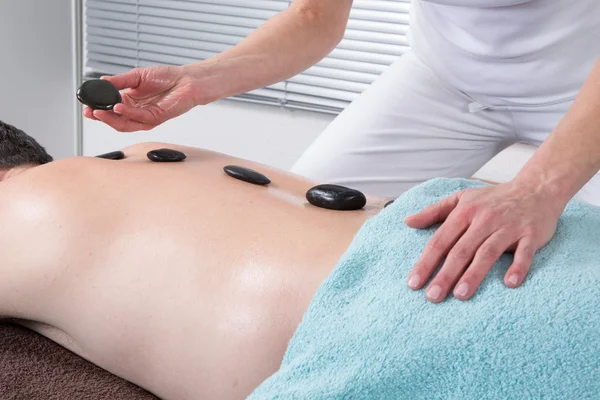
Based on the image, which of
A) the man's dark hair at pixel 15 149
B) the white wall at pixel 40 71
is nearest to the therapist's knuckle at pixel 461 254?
the man's dark hair at pixel 15 149

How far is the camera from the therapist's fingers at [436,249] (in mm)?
815

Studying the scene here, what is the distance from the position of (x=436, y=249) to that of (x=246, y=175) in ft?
1.30

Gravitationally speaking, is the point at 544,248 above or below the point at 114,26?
above

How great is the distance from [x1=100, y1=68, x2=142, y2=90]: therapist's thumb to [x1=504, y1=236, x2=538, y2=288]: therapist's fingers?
30.8 inches

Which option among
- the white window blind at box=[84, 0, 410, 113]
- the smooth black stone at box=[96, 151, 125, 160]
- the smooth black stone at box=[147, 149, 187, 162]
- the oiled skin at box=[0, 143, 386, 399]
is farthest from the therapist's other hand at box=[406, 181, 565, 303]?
the white window blind at box=[84, 0, 410, 113]

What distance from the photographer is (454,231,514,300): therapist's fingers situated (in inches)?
31.2

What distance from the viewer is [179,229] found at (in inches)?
40.1

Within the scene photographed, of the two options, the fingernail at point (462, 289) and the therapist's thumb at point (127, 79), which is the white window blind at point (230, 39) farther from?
the fingernail at point (462, 289)

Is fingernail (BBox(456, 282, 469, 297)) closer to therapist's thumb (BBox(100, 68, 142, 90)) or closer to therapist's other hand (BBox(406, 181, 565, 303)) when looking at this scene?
therapist's other hand (BBox(406, 181, 565, 303))

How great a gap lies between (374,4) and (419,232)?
5.96ft

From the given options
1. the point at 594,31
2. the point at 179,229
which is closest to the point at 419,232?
the point at 179,229

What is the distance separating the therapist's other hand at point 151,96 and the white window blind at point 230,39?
134 centimetres

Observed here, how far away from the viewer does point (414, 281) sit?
2.66 ft

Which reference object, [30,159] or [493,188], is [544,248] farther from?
[30,159]
